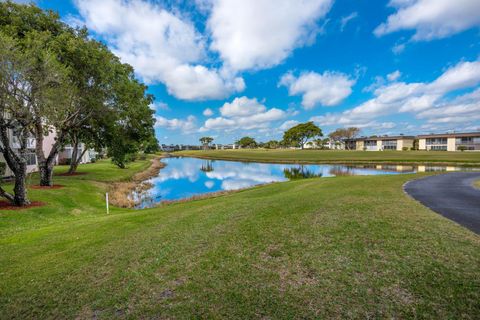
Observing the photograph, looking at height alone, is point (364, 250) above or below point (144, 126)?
below

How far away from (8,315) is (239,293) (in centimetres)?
391

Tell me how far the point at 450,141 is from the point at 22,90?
114 m

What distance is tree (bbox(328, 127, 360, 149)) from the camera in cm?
11844

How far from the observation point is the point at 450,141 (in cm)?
8088

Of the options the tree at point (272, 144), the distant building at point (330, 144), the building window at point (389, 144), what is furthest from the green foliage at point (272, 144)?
the building window at point (389, 144)

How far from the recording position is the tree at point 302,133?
103m

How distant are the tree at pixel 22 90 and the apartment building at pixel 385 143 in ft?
367

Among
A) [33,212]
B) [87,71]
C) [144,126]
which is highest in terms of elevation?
[87,71]

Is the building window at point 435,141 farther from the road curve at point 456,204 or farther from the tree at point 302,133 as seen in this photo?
the road curve at point 456,204

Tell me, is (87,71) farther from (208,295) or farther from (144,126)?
(208,295)

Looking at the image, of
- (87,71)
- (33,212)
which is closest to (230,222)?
(33,212)

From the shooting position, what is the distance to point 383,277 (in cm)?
409

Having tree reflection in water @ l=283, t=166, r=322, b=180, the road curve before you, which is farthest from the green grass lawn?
tree reflection in water @ l=283, t=166, r=322, b=180

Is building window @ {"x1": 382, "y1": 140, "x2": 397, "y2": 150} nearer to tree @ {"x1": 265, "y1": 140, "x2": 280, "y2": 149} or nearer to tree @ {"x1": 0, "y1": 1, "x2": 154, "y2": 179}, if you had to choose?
tree @ {"x1": 265, "y1": 140, "x2": 280, "y2": 149}
